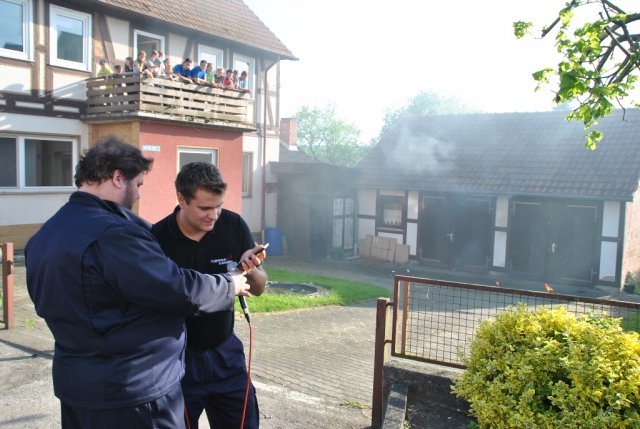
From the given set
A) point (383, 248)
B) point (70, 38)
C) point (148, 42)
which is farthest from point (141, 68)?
point (383, 248)

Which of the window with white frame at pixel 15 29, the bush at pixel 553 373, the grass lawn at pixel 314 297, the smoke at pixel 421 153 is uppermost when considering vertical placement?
the window with white frame at pixel 15 29

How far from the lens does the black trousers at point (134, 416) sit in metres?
2.31

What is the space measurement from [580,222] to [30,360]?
14.7m

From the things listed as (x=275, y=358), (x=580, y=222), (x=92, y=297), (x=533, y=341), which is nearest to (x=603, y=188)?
(x=580, y=222)

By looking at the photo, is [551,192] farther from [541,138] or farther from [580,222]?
[541,138]

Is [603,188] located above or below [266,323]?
above

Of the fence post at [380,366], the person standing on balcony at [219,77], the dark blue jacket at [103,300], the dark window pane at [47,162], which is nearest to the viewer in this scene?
the dark blue jacket at [103,300]

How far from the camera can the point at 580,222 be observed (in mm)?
15898

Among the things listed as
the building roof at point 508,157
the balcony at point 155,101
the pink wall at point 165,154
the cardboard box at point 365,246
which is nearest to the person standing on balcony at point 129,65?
the balcony at point 155,101

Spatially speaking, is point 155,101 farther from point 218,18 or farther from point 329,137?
point 329,137

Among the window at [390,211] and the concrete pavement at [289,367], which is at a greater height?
the window at [390,211]

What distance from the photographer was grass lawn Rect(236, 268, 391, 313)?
34.3 ft

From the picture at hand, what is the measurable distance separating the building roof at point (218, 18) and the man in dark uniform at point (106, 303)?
42.8ft

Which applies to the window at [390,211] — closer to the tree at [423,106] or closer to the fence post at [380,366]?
the fence post at [380,366]
